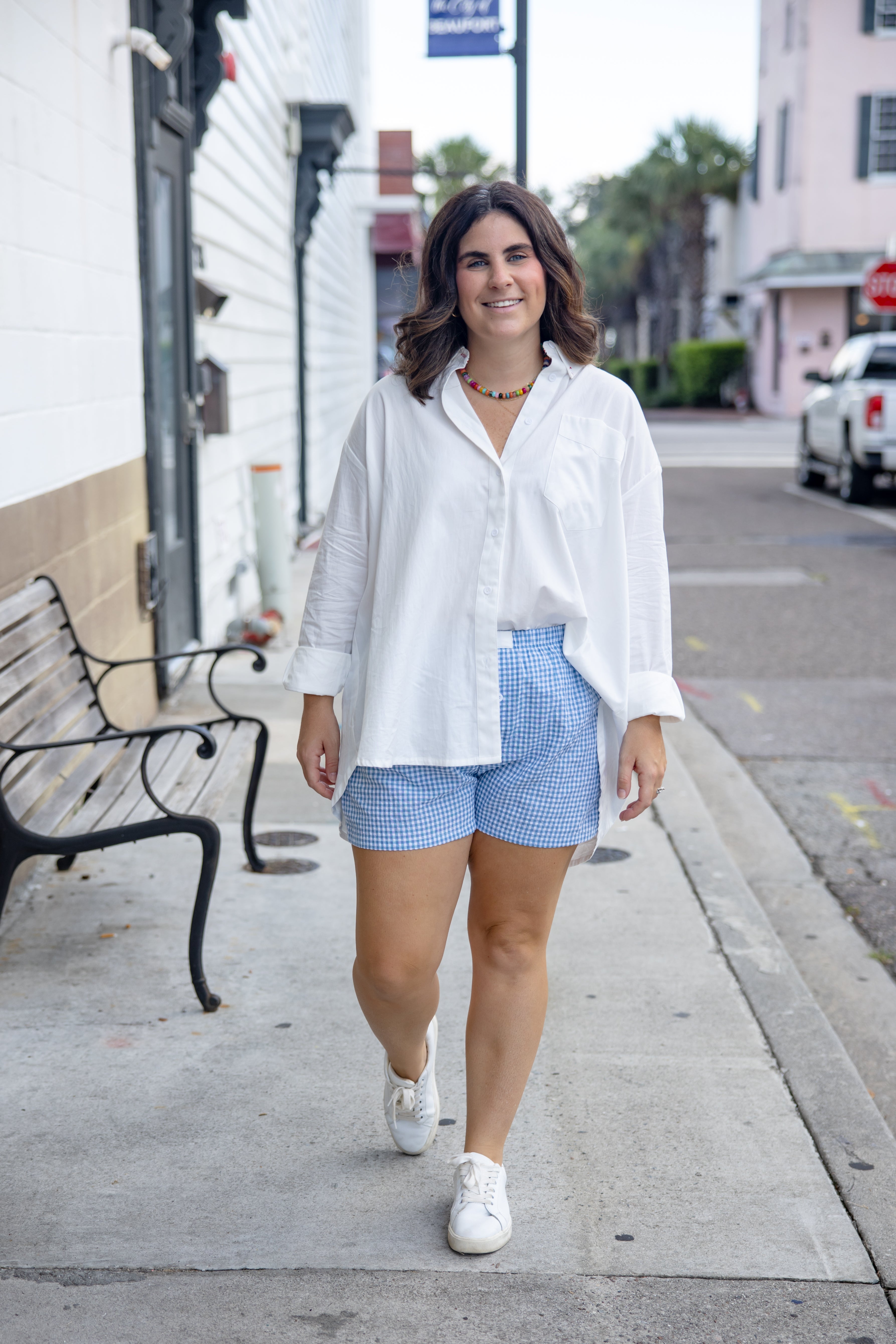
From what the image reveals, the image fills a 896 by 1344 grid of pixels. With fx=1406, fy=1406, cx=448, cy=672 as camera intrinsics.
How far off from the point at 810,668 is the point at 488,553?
621 centimetres

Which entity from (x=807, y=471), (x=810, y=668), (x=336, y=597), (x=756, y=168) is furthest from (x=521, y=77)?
(x=756, y=168)

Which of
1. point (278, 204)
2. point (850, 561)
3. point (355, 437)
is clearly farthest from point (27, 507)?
point (850, 561)

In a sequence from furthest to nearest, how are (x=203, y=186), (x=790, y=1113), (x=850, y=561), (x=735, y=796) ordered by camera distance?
(x=850, y=561) → (x=203, y=186) → (x=735, y=796) → (x=790, y=1113)

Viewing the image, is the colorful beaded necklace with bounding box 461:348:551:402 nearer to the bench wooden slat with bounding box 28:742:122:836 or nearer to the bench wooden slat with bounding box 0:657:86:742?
the bench wooden slat with bounding box 28:742:122:836

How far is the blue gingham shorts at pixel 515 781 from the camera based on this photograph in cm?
245

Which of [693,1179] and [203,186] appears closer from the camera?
[693,1179]

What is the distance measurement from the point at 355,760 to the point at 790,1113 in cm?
135

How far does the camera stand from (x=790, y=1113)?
3064 millimetres

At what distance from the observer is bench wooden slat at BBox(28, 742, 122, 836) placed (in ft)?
11.7

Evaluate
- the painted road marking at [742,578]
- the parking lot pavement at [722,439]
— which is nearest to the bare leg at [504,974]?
the painted road marking at [742,578]

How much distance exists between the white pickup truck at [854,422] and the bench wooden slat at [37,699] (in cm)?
1253

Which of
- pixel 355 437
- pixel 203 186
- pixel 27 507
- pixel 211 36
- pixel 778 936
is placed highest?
pixel 211 36

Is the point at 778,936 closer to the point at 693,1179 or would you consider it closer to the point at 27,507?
the point at 693,1179

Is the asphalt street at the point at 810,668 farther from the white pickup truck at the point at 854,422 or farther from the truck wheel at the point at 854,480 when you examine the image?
the white pickup truck at the point at 854,422
